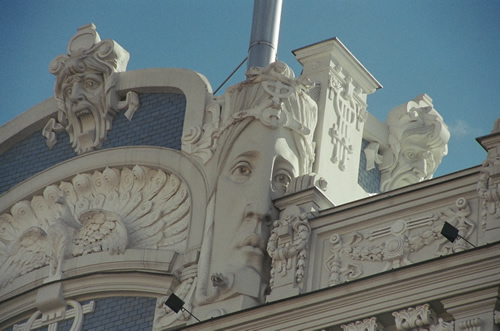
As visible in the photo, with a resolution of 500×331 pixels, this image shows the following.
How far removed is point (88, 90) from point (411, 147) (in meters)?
4.40

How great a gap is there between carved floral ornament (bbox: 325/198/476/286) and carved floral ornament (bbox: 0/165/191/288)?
243 centimetres

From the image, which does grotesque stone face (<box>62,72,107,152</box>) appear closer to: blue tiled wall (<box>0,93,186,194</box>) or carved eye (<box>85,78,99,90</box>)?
carved eye (<box>85,78,99,90</box>)

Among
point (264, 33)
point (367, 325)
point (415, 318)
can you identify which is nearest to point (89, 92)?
point (264, 33)

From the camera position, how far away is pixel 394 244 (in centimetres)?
1695

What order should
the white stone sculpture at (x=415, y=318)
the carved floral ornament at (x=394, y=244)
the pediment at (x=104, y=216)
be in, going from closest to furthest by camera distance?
the white stone sculpture at (x=415, y=318), the carved floral ornament at (x=394, y=244), the pediment at (x=104, y=216)

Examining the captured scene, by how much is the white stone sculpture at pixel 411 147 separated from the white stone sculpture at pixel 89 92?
3.47 meters

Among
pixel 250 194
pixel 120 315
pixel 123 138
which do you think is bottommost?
pixel 120 315

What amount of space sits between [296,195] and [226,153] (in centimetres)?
123

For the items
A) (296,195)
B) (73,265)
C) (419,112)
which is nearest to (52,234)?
(73,265)

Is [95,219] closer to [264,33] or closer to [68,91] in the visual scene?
[68,91]

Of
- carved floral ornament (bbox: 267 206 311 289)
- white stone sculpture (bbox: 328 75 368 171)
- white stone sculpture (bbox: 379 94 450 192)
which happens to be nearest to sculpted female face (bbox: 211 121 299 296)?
carved floral ornament (bbox: 267 206 311 289)

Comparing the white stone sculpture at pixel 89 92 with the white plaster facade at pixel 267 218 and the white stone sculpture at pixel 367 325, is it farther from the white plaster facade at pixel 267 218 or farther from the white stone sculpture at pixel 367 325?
the white stone sculpture at pixel 367 325

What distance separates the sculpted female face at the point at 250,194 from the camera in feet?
59.1

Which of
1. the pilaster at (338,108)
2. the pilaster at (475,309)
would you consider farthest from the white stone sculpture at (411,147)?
the pilaster at (475,309)
